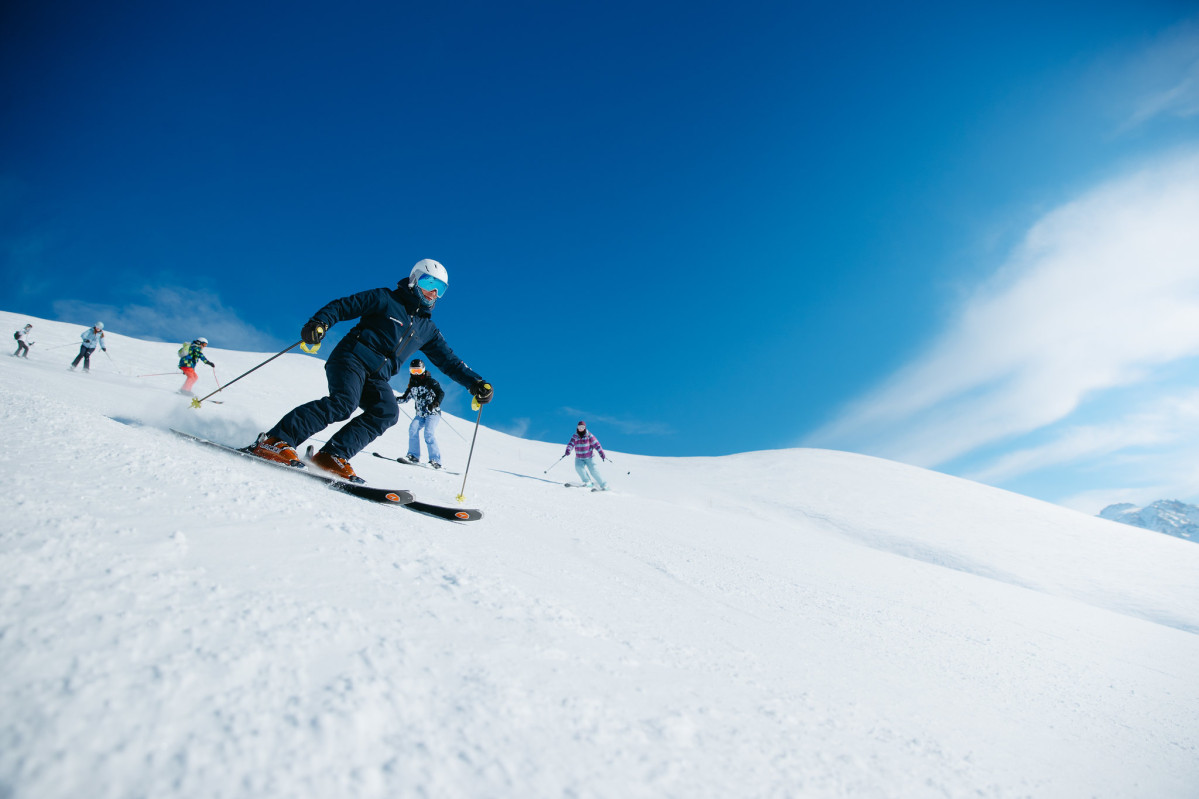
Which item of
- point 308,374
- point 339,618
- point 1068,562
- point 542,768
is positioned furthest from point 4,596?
point 308,374

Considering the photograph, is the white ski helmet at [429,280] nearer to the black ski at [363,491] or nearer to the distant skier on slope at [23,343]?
the black ski at [363,491]

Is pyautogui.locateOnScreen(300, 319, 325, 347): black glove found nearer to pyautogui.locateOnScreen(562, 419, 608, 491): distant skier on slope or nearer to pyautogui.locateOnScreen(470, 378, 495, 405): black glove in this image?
pyautogui.locateOnScreen(470, 378, 495, 405): black glove

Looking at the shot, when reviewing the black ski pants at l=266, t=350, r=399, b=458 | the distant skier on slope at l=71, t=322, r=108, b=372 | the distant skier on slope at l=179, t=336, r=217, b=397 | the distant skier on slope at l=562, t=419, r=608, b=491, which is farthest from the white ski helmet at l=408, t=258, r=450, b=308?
the distant skier on slope at l=71, t=322, r=108, b=372

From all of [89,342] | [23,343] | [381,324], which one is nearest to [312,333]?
[381,324]

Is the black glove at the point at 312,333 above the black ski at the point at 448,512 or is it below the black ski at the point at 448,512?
above

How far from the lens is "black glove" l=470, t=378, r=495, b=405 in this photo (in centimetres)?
501

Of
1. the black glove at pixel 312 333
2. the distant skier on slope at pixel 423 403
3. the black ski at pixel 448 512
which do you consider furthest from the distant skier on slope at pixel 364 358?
the distant skier on slope at pixel 423 403

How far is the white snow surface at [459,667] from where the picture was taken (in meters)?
0.84

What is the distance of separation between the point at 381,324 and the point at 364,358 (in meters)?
0.35

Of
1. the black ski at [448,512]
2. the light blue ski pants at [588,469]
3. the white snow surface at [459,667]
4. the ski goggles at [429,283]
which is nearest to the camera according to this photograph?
the white snow surface at [459,667]

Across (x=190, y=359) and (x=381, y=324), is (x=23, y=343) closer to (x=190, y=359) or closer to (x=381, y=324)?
(x=190, y=359)

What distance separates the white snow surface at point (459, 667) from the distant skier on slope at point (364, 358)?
586 millimetres

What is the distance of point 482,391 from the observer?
16.5 feet

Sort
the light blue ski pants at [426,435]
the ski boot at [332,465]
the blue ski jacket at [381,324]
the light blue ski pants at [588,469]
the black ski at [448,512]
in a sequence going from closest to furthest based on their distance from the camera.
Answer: the black ski at [448,512]
the ski boot at [332,465]
the blue ski jacket at [381,324]
the light blue ski pants at [426,435]
the light blue ski pants at [588,469]
